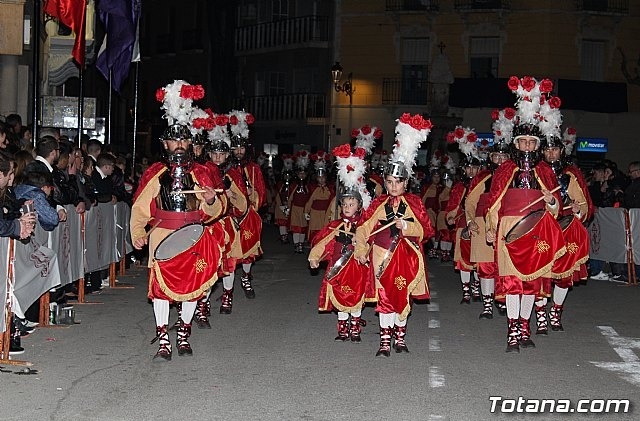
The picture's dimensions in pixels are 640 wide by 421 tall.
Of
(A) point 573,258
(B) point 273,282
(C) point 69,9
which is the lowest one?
(B) point 273,282

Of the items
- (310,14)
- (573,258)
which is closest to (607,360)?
(573,258)

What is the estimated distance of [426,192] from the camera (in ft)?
82.3

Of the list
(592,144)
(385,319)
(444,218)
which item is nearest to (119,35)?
(444,218)

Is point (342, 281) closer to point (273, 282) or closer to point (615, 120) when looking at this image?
point (273, 282)

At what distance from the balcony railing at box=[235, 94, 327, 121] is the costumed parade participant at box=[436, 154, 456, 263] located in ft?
74.6

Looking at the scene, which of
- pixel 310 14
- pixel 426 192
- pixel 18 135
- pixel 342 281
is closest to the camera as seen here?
pixel 342 281

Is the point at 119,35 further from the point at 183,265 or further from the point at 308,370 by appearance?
the point at 308,370

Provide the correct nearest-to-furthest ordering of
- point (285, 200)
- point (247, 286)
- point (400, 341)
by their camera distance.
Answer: point (400, 341)
point (247, 286)
point (285, 200)

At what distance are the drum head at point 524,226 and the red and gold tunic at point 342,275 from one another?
1439mm

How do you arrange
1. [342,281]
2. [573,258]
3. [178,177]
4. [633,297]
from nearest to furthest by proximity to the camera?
[178,177]
[342,281]
[573,258]
[633,297]

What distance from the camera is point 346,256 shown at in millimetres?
11938

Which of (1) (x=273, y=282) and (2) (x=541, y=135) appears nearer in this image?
(2) (x=541, y=135)

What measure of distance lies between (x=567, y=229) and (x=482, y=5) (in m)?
30.5

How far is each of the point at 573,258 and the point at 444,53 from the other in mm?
30798
